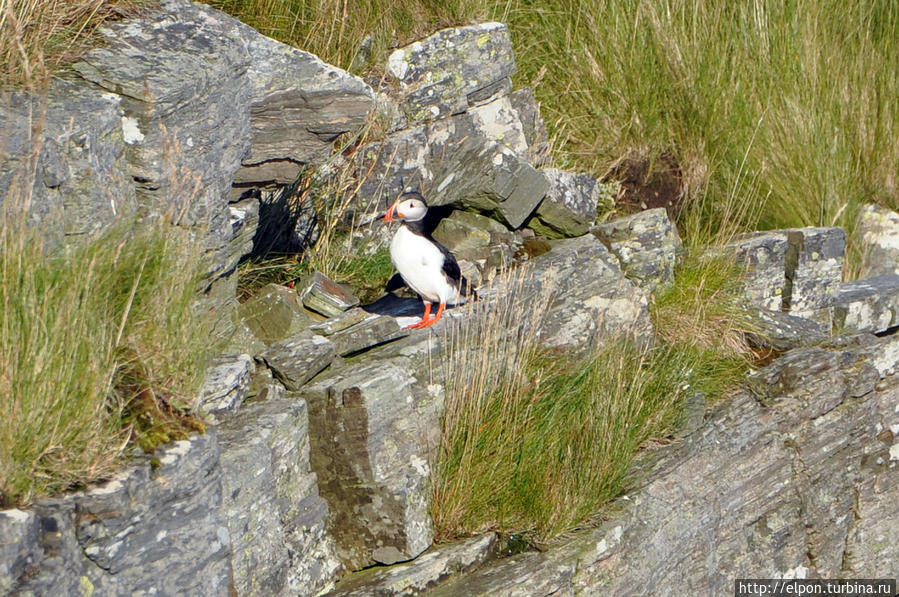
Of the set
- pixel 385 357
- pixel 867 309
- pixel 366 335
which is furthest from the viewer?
pixel 867 309

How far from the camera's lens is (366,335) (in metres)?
6.04

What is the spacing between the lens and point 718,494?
6891 millimetres

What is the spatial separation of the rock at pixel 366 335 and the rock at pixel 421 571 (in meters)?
1.26

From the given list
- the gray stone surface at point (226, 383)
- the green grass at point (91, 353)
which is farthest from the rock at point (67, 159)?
the gray stone surface at point (226, 383)

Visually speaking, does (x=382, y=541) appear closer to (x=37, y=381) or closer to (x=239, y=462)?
(x=239, y=462)

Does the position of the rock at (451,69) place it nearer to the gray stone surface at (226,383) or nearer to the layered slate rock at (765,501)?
the layered slate rock at (765,501)

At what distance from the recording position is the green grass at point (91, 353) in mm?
3408

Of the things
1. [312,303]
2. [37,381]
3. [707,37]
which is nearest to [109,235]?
[37,381]

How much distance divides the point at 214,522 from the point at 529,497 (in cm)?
224

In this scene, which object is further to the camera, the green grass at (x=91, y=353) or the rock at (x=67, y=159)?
the rock at (x=67, y=159)

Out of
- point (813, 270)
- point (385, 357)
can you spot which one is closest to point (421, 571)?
point (385, 357)

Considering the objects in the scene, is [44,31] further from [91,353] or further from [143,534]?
[143,534]

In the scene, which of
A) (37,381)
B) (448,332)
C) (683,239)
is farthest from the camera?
(683,239)

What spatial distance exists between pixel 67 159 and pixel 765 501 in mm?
5229
